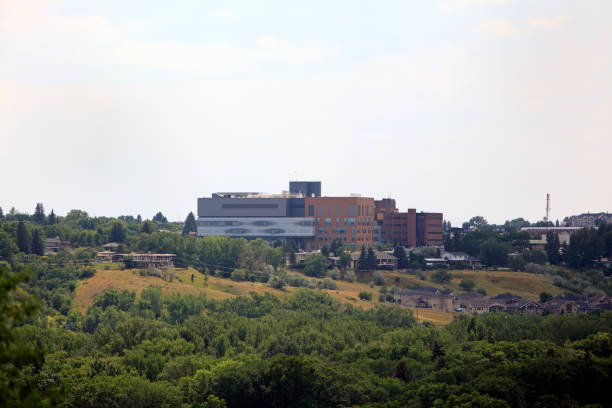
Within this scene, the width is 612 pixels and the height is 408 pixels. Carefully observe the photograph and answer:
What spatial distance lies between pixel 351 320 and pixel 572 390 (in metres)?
59.9

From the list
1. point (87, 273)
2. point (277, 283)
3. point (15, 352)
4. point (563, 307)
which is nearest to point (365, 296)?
point (277, 283)

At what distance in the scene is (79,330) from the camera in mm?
146250

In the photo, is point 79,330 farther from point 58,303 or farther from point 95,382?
point 95,382

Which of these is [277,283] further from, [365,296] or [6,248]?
[6,248]

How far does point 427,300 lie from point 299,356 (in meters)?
86.7

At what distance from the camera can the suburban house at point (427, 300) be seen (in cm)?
18825

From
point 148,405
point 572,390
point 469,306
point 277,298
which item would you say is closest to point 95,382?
point 148,405

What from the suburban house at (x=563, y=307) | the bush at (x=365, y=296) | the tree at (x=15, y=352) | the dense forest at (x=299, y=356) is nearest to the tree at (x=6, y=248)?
the dense forest at (x=299, y=356)

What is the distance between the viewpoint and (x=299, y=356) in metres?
108

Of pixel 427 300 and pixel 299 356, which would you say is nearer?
pixel 299 356

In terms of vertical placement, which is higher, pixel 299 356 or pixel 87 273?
pixel 87 273

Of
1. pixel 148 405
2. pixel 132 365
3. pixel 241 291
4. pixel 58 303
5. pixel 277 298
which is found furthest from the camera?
pixel 241 291

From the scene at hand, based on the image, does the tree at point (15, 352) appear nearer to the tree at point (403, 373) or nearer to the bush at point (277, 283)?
the tree at point (403, 373)

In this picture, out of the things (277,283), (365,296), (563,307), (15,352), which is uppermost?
(15,352)
